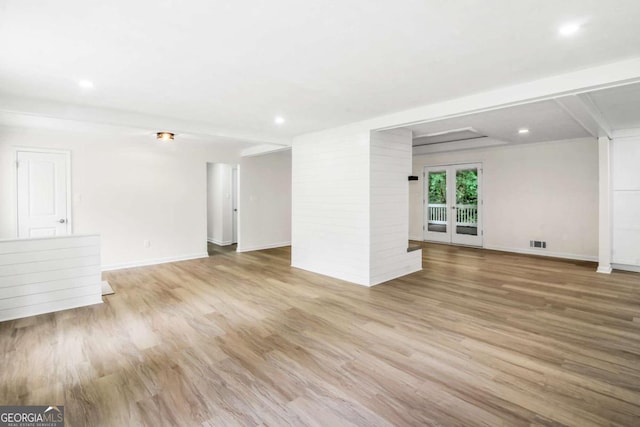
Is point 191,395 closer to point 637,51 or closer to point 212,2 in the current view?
point 212,2

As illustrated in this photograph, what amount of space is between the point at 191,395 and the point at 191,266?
4210 millimetres

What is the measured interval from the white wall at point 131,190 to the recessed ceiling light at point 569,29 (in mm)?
5975

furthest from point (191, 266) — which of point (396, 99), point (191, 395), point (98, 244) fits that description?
point (396, 99)

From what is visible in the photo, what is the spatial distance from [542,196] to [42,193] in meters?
9.72

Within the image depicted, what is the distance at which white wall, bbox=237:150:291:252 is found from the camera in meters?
7.60

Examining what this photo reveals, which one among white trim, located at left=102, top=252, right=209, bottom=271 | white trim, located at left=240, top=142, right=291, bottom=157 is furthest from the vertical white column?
white trim, located at left=102, top=252, right=209, bottom=271

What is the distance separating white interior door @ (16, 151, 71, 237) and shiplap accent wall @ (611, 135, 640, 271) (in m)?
9.72

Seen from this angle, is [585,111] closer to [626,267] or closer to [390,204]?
[390,204]

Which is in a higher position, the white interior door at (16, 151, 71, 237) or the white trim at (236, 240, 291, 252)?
the white interior door at (16, 151, 71, 237)

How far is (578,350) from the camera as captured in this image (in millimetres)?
2750

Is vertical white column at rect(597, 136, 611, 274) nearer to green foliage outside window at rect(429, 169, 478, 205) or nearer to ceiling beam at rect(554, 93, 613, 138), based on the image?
ceiling beam at rect(554, 93, 613, 138)

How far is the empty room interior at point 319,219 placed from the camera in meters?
2.02

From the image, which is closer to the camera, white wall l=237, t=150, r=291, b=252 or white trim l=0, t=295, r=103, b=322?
white trim l=0, t=295, r=103, b=322

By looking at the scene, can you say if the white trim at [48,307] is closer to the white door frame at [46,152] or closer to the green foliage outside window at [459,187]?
the white door frame at [46,152]
